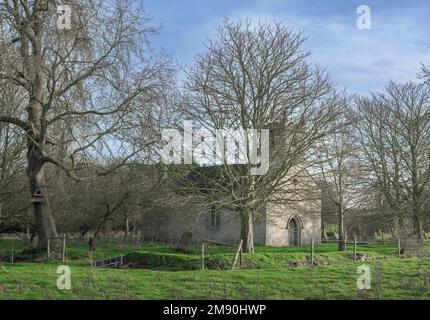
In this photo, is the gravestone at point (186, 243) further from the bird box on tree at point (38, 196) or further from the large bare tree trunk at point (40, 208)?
the bird box on tree at point (38, 196)

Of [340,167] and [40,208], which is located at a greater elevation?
[340,167]

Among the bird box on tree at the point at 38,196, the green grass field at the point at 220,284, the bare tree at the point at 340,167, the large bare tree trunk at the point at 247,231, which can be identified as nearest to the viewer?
the green grass field at the point at 220,284

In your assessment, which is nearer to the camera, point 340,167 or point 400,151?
point 340,167

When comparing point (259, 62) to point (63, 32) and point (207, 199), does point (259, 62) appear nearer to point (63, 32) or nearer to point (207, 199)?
point (207, 199)

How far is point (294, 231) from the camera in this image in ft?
139

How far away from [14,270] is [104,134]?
677cm

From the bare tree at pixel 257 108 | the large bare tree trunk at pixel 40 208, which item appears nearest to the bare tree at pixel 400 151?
the bare tree at pixel 257 108

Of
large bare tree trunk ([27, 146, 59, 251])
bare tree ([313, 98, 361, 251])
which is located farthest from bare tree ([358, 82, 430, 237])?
large bare tree trunk ([27, 146, 59, 251])

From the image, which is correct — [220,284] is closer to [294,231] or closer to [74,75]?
[74,75]

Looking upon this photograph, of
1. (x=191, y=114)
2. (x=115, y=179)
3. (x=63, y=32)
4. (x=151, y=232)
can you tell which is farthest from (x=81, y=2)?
(x=151, y=232)

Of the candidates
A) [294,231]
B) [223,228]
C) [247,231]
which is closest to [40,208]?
[247,231]

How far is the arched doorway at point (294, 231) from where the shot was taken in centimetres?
4172

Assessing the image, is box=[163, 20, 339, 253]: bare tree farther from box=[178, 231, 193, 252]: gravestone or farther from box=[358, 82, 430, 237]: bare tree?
box=[358, 82, 430, 237]: bare tree

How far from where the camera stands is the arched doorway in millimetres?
41719
